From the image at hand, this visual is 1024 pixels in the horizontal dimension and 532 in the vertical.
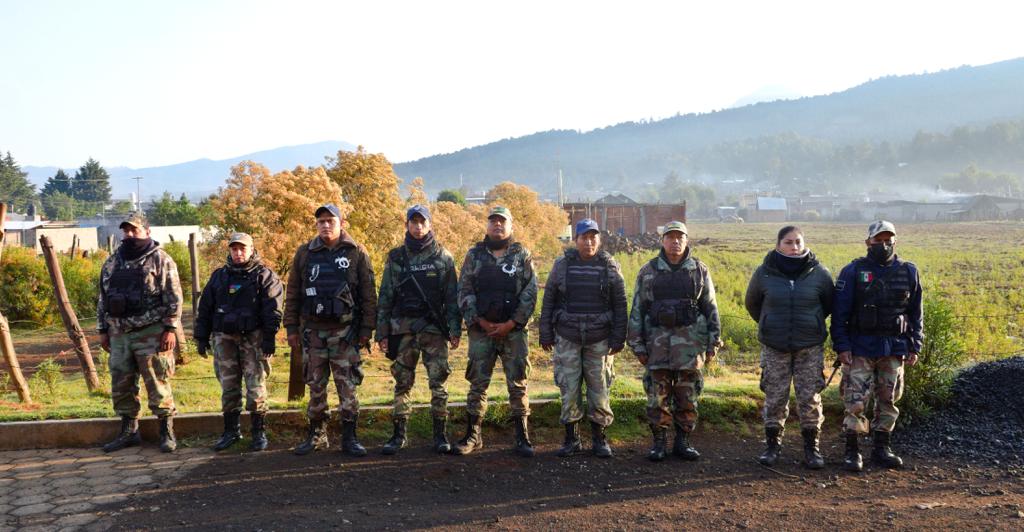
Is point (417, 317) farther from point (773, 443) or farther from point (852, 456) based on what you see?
point (852, 456)

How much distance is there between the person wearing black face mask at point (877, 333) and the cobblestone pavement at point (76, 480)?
488cm

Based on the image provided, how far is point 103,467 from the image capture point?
538 cm

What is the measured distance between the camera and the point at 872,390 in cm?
541

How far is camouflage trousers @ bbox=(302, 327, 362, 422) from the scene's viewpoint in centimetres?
571

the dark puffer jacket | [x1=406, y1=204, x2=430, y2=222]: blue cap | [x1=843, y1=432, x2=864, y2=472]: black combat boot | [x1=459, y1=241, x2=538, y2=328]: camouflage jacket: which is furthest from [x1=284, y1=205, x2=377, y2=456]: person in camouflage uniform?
[x1=843, y1=432, x2=864, y2=472]: black combat boot

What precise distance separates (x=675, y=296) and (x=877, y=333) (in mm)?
1458

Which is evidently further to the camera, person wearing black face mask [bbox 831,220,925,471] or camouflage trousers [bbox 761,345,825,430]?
camouflage trousers [bbox 761,345,825,430]

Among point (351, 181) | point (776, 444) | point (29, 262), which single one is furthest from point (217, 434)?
point (29, 262)


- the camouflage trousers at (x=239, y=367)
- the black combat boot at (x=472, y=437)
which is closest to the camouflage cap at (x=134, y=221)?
the camouflage trousers at (x=239, y=367)

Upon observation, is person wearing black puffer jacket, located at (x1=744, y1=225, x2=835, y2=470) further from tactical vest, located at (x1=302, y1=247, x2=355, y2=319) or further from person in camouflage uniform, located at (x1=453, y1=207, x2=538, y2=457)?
tactical vest, located at (x1=302, y1=247, x2=355, y2=319)

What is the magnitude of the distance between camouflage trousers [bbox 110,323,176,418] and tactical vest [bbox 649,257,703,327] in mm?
3957

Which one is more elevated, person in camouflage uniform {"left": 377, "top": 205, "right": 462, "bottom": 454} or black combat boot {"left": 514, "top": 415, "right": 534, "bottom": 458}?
person in camouflage uniform {"left": 377, "top": 205, "right": 462, "bottom": 454}

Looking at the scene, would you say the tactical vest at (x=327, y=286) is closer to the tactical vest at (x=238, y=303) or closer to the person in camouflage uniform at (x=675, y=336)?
the tactical vest at (x=238, y=303)

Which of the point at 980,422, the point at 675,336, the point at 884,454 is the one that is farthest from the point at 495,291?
the point at 980,422
